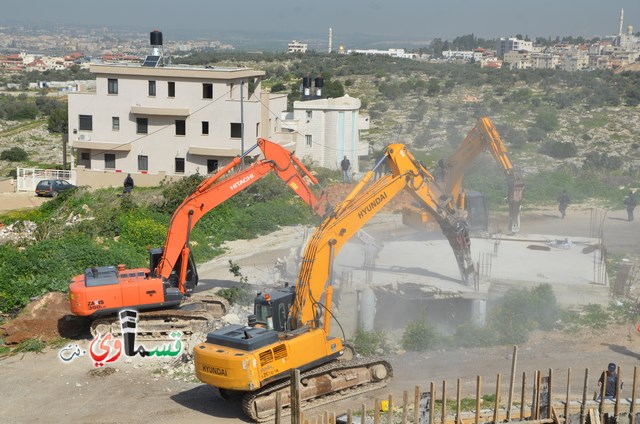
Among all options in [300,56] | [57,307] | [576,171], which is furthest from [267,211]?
[300,56]

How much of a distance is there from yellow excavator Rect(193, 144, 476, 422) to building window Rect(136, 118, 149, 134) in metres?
26.2

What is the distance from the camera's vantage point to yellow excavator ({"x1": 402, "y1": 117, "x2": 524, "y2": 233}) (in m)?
30.7

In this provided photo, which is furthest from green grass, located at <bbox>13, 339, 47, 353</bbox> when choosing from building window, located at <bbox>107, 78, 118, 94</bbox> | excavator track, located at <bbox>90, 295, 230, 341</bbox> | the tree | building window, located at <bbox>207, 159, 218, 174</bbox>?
the tree

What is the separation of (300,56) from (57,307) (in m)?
116

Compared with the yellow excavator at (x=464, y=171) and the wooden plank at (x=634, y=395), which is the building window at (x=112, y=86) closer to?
the yellow excavator at (x=464, y=171)

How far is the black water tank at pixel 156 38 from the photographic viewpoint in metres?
47.9

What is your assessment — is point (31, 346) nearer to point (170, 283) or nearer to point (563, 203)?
point (170, 283)

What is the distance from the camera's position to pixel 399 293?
22.7m

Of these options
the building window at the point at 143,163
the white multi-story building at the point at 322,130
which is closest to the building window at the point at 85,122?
the building window at the point at 143,163

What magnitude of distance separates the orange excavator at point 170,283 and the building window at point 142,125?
924 inches

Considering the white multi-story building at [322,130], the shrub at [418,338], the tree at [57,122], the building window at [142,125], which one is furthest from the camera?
the tree at [57,122]

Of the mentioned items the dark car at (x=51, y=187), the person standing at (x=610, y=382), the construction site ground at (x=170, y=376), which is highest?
the person standing at (x=610, y=382)

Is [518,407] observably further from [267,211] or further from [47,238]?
[267,211]

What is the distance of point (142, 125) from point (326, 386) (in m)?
30.6
